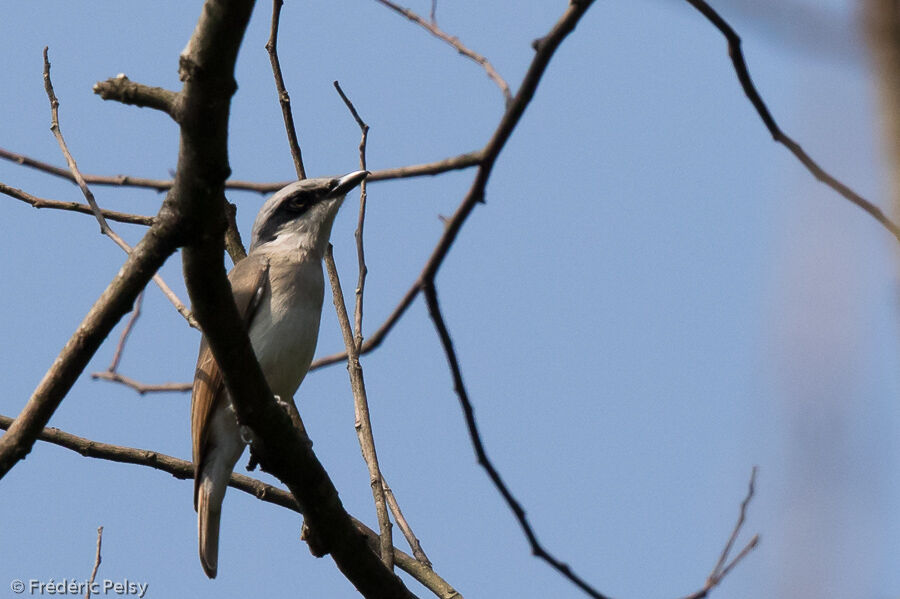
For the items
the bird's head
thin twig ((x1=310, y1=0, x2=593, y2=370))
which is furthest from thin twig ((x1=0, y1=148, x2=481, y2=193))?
the bird's head

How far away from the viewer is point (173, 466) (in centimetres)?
582

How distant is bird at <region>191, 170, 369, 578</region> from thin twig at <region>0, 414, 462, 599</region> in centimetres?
26

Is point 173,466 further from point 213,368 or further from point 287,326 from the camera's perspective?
point 287,326

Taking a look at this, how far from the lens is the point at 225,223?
12.3 feet

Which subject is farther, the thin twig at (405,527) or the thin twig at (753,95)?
the thin twig at (405,527)

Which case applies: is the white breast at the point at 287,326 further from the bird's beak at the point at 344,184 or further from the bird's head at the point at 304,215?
the bird's beak at the point at 344,184

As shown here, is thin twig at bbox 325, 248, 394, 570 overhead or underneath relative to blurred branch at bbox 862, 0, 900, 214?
overhead

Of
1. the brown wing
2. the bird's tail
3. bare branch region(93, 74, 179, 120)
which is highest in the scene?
the brown wing

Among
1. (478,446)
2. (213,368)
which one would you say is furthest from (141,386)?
(478,446)

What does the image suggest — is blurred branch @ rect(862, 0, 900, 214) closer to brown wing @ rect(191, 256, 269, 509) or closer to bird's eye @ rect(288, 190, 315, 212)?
brown wing @ rect(191, 256, 269, 509)

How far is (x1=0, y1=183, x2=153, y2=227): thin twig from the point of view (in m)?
5.43

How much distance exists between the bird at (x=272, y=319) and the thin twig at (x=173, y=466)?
10.1 inches

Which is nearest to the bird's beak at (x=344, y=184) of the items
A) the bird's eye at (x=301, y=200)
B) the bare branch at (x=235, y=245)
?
the bird's eye at (x=301, y=200)

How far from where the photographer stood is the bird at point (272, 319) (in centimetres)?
609
